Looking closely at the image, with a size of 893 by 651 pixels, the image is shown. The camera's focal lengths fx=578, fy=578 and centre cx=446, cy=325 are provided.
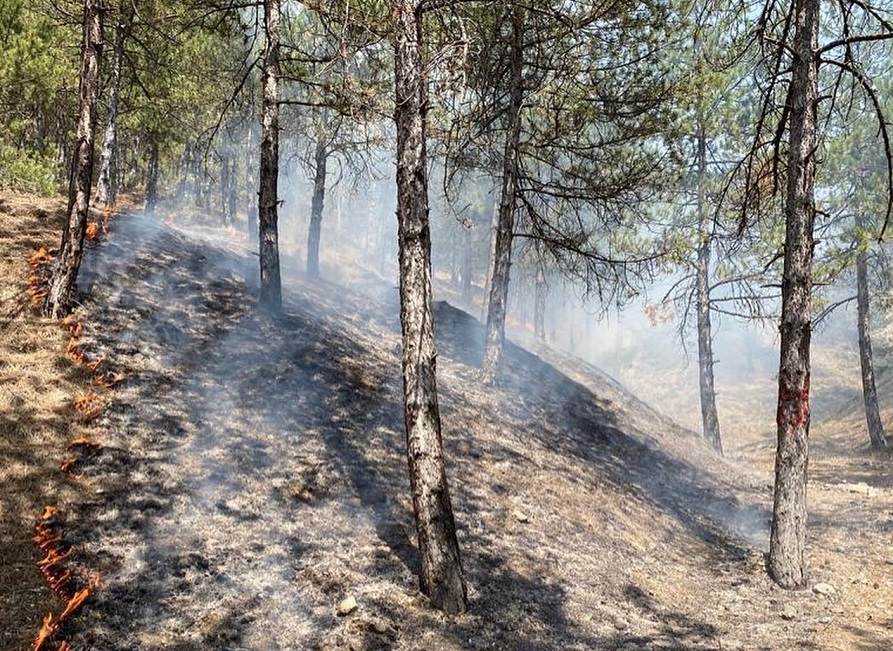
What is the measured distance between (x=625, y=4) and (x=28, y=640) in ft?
38.2

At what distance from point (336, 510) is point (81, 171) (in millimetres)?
5833

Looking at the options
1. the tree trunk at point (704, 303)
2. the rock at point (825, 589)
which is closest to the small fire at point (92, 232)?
the rock at point (825, 589)

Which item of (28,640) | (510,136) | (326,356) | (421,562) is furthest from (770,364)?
(28,640)

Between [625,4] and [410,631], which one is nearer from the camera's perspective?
[410,631]

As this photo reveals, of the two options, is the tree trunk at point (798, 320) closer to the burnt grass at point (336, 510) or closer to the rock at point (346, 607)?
the burnt grass at point (336, 510)

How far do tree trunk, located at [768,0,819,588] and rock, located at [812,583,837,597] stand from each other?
0.49 ft

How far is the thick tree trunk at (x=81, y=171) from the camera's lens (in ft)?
25.9

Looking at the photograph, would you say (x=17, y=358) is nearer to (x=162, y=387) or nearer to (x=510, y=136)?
(x=162, y=387)

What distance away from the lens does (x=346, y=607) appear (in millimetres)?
4871

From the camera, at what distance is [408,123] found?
546cm

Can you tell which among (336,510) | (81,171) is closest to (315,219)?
(81,171)

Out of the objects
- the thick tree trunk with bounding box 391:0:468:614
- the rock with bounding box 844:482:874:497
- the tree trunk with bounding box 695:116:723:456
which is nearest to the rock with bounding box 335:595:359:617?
the thick tree trunk with bounding box 391:0:468:614

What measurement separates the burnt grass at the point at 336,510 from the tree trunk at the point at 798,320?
1.85ft

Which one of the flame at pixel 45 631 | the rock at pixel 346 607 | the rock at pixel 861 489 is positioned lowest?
the rock at pixel 861 489
